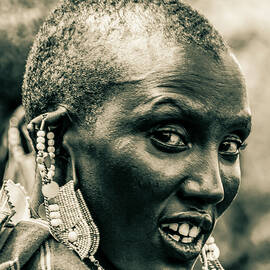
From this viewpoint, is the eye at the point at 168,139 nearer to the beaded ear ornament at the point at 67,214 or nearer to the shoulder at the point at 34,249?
the beaded ear ornament at the point at 67,214

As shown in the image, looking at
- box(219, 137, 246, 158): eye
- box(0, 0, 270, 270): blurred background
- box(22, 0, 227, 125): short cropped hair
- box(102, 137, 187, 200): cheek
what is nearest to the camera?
box(102, 137, 187, 200): cheek

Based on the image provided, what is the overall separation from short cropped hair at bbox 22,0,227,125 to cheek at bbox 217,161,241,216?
51 centimetres

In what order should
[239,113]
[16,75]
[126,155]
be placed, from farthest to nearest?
[16,75]
[239,113]
[126,155]

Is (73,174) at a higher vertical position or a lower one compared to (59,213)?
higher

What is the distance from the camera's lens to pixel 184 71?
97.5 inches

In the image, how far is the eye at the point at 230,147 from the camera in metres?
2.62

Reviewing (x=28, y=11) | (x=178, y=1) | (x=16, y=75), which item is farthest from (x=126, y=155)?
(x=28, y=11)

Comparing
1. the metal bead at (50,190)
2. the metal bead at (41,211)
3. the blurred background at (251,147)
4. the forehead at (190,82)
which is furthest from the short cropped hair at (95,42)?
the blurred background at (251,147)

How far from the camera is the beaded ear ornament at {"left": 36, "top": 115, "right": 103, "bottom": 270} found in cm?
247

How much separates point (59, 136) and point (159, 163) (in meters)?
0.47

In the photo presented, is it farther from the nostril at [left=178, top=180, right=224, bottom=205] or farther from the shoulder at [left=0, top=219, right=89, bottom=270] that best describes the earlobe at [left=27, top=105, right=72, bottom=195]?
the nostril at [left=178, top=180, right=224, bottom=205]

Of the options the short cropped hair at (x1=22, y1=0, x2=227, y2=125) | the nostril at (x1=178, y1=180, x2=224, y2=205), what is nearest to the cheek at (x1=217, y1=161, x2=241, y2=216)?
the nostril at (x1=178, y1=180, x2=224, y2=205)

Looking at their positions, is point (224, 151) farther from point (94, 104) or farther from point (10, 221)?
point (10, 221)

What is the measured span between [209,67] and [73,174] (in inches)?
28.6
